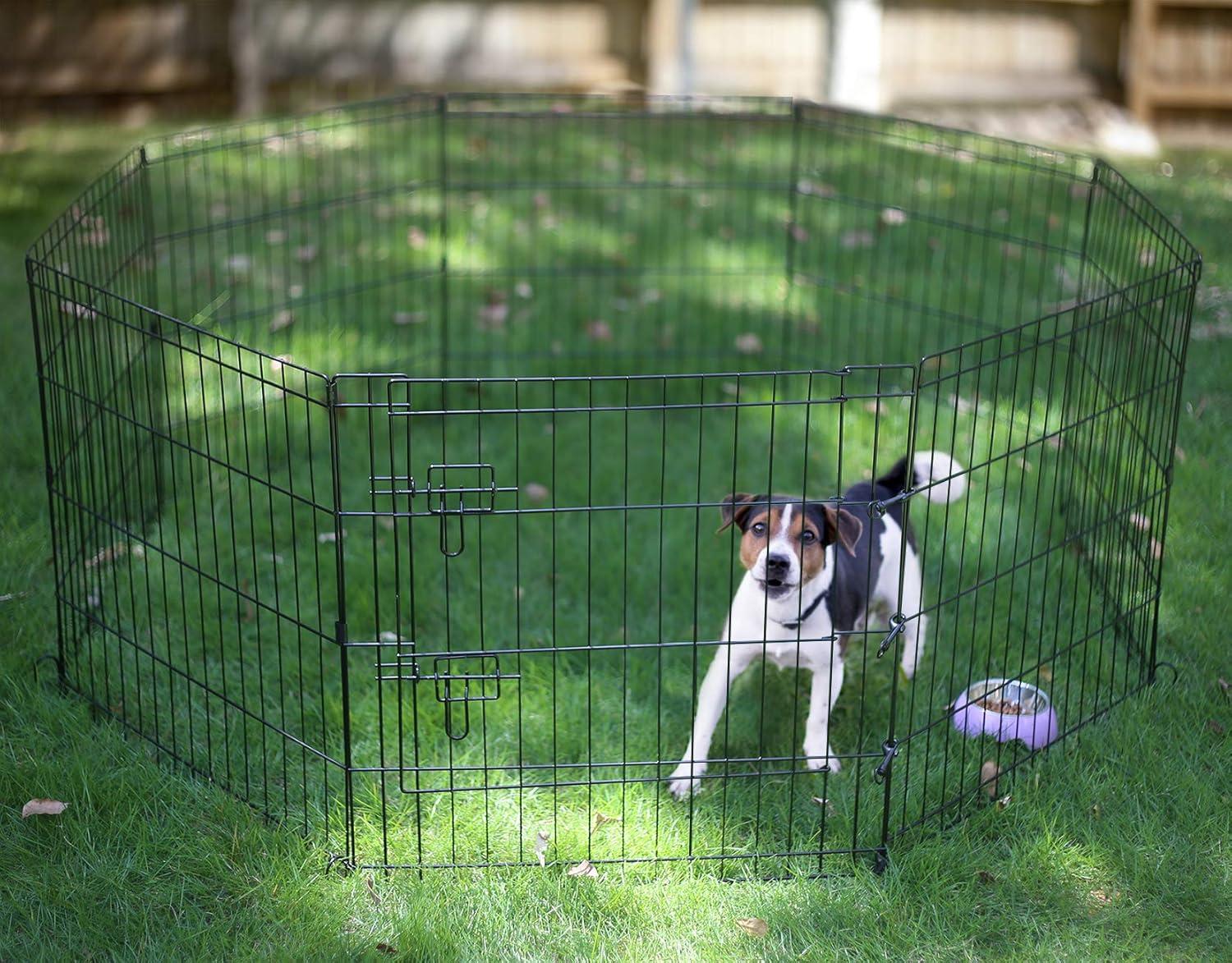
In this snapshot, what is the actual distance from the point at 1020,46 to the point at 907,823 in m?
8.59

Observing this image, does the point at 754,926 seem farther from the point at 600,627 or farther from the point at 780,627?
the point at 600,627

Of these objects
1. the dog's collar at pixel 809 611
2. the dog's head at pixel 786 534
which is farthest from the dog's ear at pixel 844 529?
the dog's collar at pixel 809 611

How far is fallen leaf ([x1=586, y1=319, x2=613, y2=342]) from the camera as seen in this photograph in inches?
290

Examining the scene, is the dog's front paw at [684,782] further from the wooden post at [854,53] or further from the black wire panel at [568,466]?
the wooden post at [854,53]

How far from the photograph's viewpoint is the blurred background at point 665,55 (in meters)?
10.3

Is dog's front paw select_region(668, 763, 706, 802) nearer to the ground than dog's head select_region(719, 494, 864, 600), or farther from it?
nearer to the ground

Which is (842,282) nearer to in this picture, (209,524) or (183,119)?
(209,524)

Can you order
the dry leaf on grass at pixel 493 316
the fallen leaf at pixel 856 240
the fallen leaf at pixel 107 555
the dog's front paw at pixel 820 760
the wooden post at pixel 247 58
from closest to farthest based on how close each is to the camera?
the dog's front paw at pixel 820 760
the fallen leaf at pixel 107 555
the dry leaf on grass at pixel 493 316
the fallen leaf at pixel 856 240
the wooden post at pixel 247 58

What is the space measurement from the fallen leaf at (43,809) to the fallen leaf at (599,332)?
13.1 feet

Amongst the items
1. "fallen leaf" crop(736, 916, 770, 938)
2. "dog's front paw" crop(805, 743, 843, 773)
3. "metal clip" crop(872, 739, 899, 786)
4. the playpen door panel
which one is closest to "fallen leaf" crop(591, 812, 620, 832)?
the playpen door panel

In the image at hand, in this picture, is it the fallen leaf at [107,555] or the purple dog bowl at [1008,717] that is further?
the fallen leaf at [107,555]

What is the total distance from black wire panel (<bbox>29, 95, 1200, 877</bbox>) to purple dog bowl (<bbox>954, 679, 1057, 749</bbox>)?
2.1 inches

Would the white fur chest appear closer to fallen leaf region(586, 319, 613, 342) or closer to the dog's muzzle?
the dog's muzzle

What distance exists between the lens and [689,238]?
8461mm
